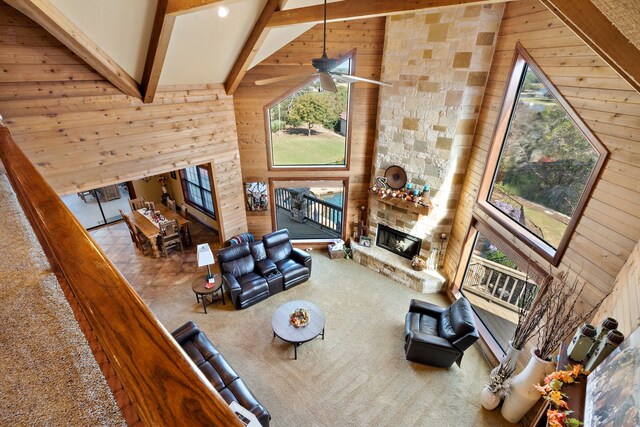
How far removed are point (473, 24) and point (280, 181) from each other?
176 inches

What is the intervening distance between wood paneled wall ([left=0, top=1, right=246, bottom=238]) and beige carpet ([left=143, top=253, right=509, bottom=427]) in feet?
8.62

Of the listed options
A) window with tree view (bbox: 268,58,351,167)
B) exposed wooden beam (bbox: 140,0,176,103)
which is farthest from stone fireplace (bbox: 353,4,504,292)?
exposed wooden beam (bbox: 140,0,176,103)

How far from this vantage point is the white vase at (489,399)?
3.88 metres

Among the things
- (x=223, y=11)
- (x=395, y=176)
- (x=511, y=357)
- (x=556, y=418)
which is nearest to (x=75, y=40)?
(x=223, y=11)

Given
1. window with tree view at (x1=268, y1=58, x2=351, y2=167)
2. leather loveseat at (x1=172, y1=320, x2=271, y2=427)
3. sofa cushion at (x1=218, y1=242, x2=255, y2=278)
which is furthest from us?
window with tree view at (x1=268, y1=58, x2=351, y2=167)

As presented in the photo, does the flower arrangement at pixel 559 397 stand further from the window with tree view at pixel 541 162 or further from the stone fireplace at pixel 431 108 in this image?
the stone fireplace at pixel 431 108

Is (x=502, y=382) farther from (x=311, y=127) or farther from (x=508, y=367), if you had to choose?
(x=311, y=127)

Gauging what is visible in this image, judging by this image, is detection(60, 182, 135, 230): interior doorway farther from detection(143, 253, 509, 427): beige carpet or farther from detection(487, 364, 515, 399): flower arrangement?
detection(487, 364, 515, 399): flower arrangement

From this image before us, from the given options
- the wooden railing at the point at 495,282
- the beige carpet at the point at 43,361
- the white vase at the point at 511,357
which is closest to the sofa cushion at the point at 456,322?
the white vase at the point at 511,357

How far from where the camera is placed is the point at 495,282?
18.3 ft

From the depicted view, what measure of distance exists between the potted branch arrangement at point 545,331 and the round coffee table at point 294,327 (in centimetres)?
265

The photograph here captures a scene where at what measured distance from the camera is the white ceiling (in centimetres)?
311

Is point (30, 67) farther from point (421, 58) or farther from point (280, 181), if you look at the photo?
point (421, 58)

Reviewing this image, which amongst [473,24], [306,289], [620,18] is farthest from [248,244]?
[620,18]
